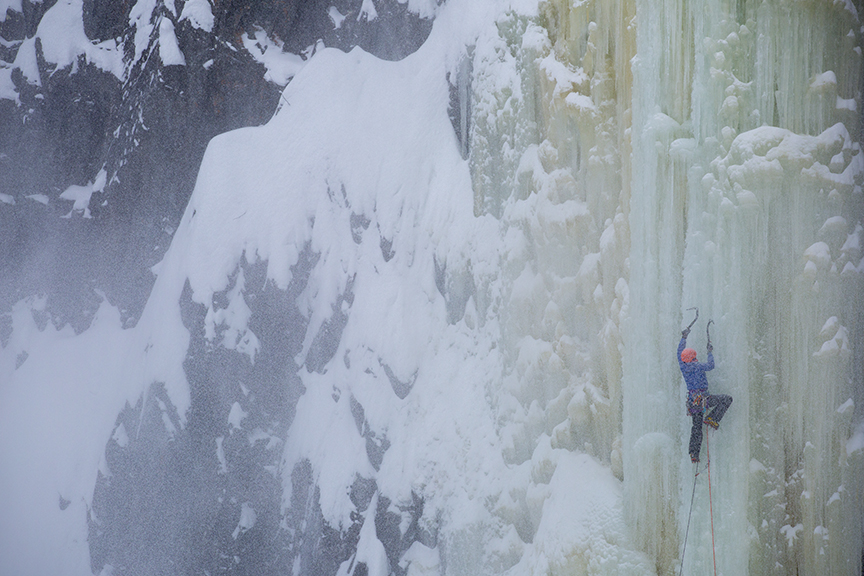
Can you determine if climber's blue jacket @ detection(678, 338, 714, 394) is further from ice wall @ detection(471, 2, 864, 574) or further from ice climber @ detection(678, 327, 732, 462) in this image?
ice wall @ detection(471, 2, 864, 574)

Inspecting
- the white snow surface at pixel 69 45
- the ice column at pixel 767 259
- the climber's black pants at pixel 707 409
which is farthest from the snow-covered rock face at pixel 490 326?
the white snow surface at pixel 69 45

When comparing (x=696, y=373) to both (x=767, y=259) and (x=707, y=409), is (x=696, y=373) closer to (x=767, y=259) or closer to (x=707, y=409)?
(x=707, y=409)

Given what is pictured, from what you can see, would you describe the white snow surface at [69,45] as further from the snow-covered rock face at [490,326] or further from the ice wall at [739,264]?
the ice wall at [739,264]

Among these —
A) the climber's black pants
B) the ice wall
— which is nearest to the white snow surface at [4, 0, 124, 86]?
the ice wall

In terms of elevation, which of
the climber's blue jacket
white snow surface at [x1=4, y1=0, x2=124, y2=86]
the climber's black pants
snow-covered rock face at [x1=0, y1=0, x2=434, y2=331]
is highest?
white snow surface at [x1=4, y1=0, x2=124, y2=86]

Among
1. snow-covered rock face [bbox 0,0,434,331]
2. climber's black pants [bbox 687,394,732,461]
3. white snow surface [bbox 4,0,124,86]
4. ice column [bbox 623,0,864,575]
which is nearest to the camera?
ice column [bbox 623,0,864,575]

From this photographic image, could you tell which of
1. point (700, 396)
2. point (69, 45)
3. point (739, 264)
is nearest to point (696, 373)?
point (700, 396)
